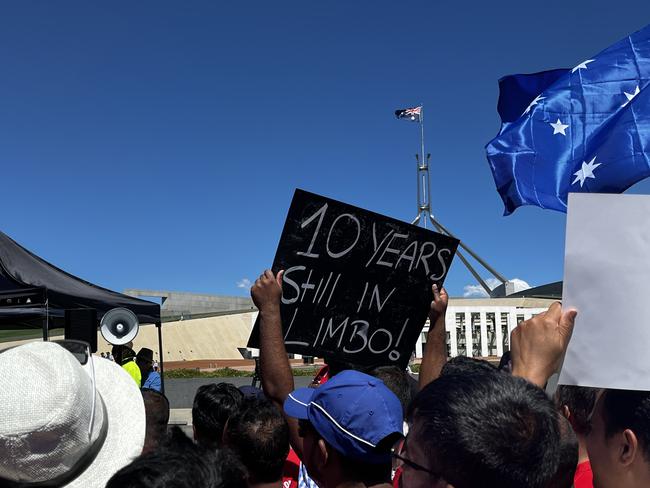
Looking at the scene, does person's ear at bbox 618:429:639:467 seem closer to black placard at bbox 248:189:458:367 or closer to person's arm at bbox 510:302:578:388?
person's arm at bbox 510:302:578:388

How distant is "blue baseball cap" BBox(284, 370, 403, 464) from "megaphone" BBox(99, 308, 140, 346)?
308 inches

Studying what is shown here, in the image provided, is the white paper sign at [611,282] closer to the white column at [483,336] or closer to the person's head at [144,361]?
the person's head at [144,361]

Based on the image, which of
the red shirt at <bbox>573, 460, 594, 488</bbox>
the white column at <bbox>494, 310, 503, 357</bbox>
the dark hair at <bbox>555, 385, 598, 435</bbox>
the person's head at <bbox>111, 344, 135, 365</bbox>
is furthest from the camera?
the white column at <bbox>494, 310, 503, 357</bbox>

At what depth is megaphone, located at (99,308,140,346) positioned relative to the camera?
9594 millimetres

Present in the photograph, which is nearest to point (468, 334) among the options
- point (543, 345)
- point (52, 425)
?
point (543, 345)

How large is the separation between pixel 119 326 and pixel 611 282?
29.2 ft

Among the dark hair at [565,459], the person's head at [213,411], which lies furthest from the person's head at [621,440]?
the person's head at [213,411]

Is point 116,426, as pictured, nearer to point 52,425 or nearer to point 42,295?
point 52,425

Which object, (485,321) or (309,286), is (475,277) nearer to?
(485,321)

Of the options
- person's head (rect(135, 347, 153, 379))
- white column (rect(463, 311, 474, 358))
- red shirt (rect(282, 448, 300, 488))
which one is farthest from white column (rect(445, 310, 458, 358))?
red shirt (rect(282, 448, 300, 488))

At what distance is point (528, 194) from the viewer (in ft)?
22.3

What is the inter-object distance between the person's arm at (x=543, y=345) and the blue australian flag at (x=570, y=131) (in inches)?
174

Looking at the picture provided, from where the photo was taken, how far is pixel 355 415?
2.11 metres

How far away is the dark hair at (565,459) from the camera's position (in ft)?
4.91
